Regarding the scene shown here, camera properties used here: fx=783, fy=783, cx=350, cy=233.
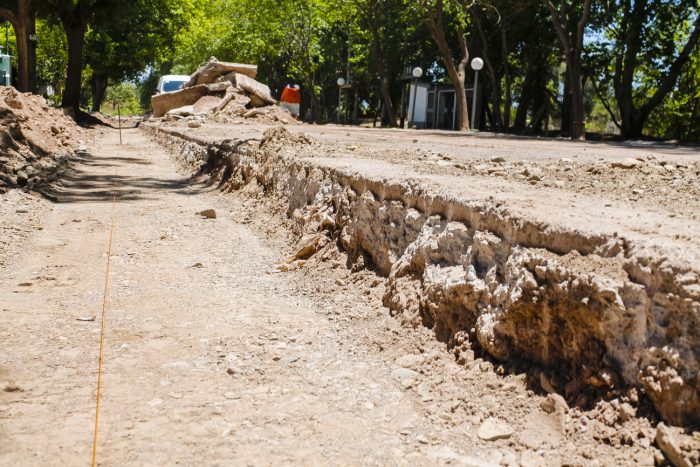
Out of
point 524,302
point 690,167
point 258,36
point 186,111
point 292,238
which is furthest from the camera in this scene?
point 258,36

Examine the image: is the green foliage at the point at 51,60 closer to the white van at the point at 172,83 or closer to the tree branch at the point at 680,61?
the white van at the point at 172,83

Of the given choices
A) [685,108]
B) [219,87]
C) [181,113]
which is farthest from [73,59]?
[685,108]

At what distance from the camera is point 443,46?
25.2m

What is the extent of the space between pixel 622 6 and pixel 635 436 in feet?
91.3

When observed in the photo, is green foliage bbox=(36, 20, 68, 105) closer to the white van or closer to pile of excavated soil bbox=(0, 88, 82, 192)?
the white van

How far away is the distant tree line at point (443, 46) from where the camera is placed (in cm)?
2575

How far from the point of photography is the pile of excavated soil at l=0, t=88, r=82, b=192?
36.4 feet

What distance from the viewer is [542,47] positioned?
32781 millimetres

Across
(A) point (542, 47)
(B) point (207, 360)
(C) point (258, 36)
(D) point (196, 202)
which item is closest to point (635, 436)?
(B) point (207, 360)

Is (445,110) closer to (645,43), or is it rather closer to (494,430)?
(645,43)

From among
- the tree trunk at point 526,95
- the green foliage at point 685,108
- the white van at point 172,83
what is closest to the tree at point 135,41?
the white van at point 172,83

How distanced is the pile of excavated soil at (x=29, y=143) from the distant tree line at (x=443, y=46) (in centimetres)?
549

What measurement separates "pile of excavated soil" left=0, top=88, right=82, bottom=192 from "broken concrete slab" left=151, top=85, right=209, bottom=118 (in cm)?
1108

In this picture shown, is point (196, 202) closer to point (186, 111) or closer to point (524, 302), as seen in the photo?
point (524, 302)
